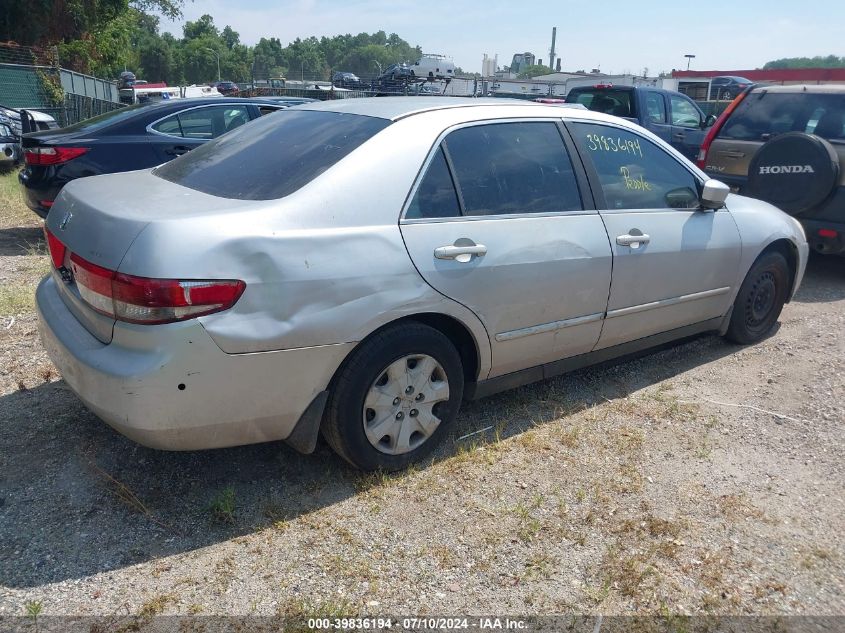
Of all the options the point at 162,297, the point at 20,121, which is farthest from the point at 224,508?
the point at 20,121

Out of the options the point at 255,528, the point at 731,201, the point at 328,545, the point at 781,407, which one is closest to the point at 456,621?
the point at 328,545

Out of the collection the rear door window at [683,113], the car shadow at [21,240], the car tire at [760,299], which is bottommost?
the car shadow at [21,240]

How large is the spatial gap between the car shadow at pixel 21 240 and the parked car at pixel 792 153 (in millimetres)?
7156

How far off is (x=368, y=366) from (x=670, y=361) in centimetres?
271

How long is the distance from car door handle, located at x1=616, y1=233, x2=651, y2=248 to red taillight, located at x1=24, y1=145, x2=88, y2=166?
553 cm

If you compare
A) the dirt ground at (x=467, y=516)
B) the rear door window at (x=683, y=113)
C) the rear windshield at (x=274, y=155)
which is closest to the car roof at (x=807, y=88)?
the rear door window at (x=683, y=113)

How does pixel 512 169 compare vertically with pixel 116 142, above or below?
above

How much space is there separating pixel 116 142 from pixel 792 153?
21.1 ft

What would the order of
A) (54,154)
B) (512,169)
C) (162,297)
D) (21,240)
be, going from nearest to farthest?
(162,297), (512,169), (54,154), (21,240)

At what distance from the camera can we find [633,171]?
4.17 meters

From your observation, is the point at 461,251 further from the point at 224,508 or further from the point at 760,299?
the point at 760,299

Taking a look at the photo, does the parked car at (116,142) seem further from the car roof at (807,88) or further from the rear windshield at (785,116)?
the car roof at (807,88)

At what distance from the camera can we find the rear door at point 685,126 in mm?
11312

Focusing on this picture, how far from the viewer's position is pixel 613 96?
1108 centimetres
